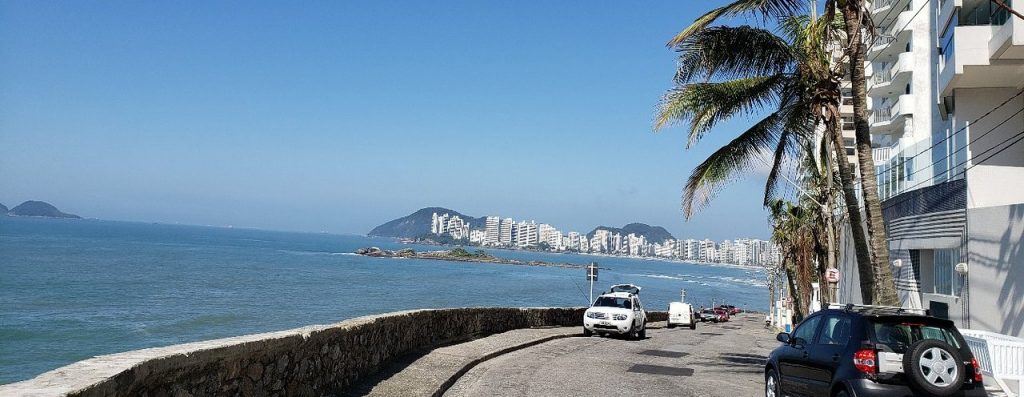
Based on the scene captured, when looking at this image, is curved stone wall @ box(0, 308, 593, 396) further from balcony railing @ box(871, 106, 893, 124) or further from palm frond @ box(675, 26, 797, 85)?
balcony railing @ box(871, 106, 893, 124)

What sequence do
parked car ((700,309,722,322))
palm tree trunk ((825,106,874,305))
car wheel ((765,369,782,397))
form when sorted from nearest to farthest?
→ car wheel ((765,369,782,397))
palm tree trunk ((825,106,874,305))
parked car ((700,309,722,322))

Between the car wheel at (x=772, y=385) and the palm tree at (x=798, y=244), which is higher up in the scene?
the palm tree at (x=798, y=244)

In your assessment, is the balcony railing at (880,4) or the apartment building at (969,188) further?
the balcony railing at (880,4)

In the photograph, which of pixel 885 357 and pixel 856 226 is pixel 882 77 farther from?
pixel 885 357

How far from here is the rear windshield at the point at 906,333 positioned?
29.3ft

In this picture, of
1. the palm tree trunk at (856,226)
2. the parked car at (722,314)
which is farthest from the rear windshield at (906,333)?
the parked car at (722,314)

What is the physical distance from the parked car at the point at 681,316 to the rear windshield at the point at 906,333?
137 ft

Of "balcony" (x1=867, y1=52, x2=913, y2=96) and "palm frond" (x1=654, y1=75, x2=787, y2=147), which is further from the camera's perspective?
"balcony" (x1=867, y1=52, x2=913, y2=96)

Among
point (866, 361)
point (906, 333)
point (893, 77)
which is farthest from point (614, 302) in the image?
point (893, 77)

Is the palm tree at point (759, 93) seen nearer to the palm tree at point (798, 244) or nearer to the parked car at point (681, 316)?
the palm tree at point (798, 244)

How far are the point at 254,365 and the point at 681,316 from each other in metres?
45.7

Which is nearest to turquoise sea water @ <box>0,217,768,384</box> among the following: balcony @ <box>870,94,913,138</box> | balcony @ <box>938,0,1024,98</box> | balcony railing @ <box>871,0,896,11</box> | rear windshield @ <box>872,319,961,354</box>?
rear windshield @ <box>872,319,961,354</box>

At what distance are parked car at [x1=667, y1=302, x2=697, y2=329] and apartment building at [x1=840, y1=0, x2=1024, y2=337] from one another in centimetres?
2349

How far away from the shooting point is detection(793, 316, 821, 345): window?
10.5m
